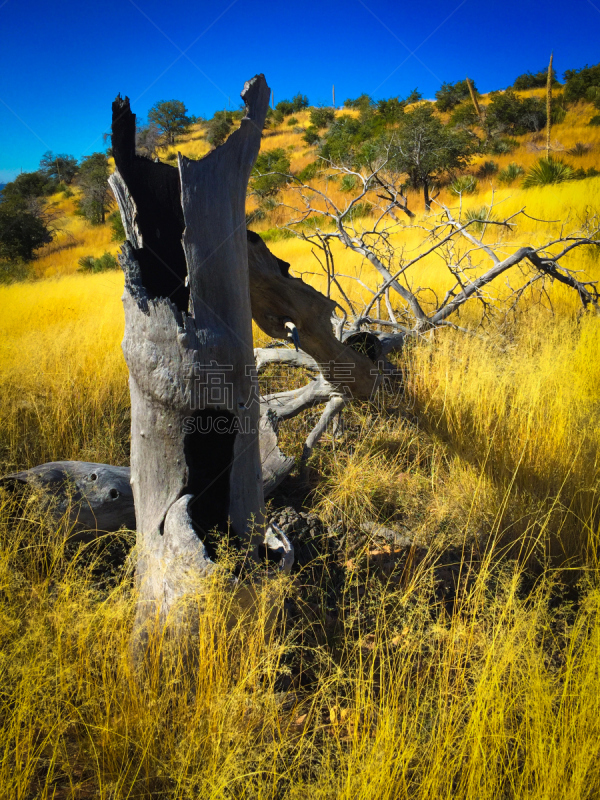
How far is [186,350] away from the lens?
1.81 meters

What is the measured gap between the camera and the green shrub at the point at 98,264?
1571 centimetres

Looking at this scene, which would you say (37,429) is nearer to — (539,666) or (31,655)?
(31,655)

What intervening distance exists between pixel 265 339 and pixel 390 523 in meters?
3.38

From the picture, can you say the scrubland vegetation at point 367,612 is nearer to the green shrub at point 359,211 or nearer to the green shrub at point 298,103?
the green shrub at point 359,211

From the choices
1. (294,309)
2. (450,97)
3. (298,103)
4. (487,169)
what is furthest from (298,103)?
(294,309)

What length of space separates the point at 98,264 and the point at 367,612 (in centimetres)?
1668

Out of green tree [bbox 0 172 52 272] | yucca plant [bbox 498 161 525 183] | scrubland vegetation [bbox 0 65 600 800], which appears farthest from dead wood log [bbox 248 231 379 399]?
green tree [bbox 0 172 52 272]

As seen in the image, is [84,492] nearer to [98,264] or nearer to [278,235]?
[278,235]

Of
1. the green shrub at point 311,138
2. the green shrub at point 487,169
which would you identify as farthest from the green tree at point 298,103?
the green shrub at point 487,169

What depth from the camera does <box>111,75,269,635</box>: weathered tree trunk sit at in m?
1.78

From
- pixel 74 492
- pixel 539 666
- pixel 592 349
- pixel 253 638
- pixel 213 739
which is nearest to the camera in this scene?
pixel 213 739

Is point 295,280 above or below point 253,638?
above

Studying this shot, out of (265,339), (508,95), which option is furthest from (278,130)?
(265,339)

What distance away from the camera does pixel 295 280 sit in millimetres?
2471
